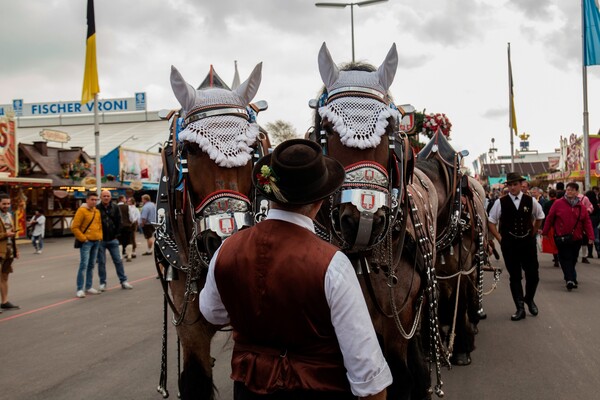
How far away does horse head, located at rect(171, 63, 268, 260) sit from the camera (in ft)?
10.7

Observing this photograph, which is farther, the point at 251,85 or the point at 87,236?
the point at 87,236

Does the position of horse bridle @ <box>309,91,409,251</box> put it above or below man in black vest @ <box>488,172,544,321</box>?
above

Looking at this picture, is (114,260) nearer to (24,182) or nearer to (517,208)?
(517,208)

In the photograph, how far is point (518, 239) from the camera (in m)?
8.09

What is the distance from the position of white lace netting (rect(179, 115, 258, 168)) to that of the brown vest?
1.22 metres

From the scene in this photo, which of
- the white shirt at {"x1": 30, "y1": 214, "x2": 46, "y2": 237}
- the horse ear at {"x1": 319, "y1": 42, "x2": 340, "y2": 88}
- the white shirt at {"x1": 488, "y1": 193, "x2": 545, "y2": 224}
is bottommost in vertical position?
the white shirt at {"x1": 30, "y1": 214, "x2": 46, "y2": 237}

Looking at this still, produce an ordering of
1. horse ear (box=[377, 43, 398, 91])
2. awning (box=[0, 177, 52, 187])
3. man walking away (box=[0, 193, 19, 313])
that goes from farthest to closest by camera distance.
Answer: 1. awning (box=[0, 177, 52, 187])
2. man walking away (box=[0, 193, 19, 313])
3. horse ear (box=[377, 43, 398, 91])

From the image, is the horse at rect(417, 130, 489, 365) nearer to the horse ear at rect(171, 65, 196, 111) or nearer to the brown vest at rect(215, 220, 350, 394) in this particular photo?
the horse ear at rect(171, 65, 196, 111)

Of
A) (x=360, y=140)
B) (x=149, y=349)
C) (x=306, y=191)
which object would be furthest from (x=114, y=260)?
(x=306, y=191)

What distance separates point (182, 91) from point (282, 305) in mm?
2081

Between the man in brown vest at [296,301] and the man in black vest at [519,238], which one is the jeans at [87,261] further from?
the man in brown vest at [296,301]

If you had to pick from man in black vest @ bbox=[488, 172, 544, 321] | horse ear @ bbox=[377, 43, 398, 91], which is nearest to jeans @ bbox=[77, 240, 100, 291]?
man in black vest @ bbox=[488, 172, 544, 321]

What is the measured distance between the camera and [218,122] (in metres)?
3.52

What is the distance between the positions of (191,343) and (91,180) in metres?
24.2
